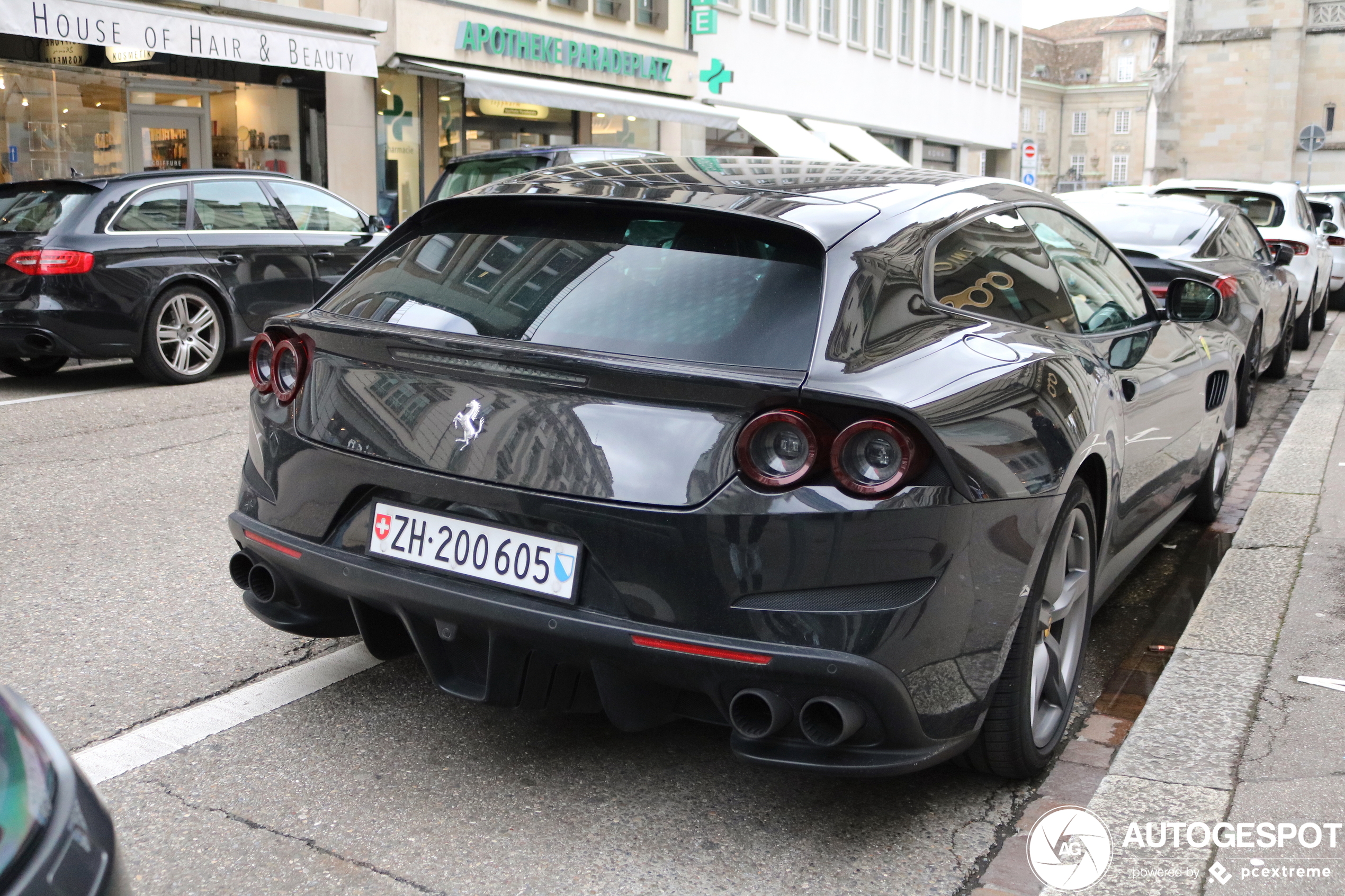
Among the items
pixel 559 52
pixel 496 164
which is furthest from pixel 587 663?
pixel 559 52

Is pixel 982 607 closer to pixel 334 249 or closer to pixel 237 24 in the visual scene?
pixel 334 249

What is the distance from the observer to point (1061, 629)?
351 centimetres

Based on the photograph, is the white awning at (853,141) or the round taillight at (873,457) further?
the white awning at (853,141)

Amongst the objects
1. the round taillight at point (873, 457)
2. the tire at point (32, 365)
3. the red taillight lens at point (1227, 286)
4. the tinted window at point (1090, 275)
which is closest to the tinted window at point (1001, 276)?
the tinted window at point (1090, 275)

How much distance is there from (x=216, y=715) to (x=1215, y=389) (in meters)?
3.96

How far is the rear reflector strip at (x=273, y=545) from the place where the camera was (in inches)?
126

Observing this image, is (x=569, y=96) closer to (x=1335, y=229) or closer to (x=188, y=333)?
(x=1335, y=229)

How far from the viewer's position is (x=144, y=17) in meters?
15.6

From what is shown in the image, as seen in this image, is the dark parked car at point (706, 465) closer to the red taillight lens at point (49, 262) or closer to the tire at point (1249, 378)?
the tire at point (1249, 378)

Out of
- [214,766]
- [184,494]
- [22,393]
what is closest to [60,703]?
[214,766]

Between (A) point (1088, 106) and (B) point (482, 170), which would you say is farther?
(A) point (1088, 106)

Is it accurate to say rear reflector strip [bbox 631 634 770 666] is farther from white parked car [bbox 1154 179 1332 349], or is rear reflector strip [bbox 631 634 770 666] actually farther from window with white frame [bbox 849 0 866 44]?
window with white frame [bbox 849 0 866 44]

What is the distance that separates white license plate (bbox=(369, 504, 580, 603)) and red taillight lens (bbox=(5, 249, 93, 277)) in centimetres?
724

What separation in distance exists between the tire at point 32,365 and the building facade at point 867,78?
15872 mm
